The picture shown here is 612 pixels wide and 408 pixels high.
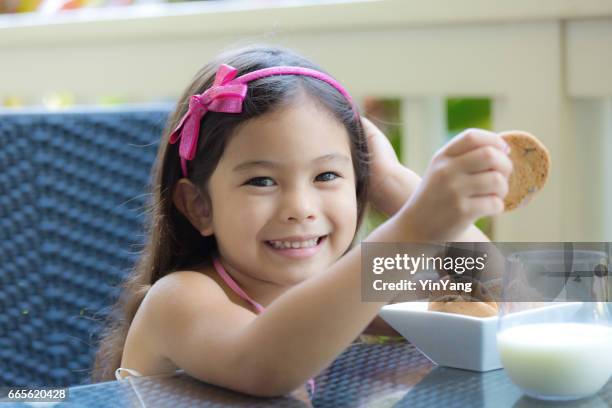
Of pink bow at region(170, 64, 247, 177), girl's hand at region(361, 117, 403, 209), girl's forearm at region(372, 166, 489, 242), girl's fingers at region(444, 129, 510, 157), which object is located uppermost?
pink bow at region(170, 64, 247, 177)

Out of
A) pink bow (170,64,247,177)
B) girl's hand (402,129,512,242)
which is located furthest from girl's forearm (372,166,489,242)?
girl's hand (402,129,512,242)

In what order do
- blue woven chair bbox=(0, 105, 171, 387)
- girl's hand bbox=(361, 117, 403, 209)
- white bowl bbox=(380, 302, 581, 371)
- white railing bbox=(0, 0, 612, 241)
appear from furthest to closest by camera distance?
white railing bbox=(0, 0, 612, 241), blue woven chair bbox=(0, 105, 171, 387), girl's hand bbox=(361, 117, 403, 209), white bowl bbox=(380, 302, 581, 371)

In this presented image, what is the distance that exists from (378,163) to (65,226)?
0.52 meters

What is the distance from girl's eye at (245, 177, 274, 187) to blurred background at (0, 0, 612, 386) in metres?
0.32

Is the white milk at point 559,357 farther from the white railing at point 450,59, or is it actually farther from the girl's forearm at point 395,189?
the white railing at point 450,59

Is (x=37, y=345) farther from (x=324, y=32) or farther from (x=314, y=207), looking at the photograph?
(x=324, y=32)

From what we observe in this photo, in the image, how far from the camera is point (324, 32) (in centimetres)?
177

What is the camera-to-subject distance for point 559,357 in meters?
0.76

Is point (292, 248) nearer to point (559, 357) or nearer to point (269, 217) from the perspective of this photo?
point (269, 217)

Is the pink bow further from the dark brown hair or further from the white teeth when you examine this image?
the white teeth

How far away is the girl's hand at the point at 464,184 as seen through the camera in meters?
0.73

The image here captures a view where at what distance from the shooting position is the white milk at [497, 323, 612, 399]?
0.76 m

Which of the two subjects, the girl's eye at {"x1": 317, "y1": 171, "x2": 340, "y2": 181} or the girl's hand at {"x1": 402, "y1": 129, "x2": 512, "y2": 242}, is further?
the girl's eye at {"x1": 317, "y1": 171, "x2": 340, "y2": 181}

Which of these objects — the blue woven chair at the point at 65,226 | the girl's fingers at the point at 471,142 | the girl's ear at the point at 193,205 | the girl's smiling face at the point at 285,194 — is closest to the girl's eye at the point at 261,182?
the girl's smiling face at the point at 285,194
